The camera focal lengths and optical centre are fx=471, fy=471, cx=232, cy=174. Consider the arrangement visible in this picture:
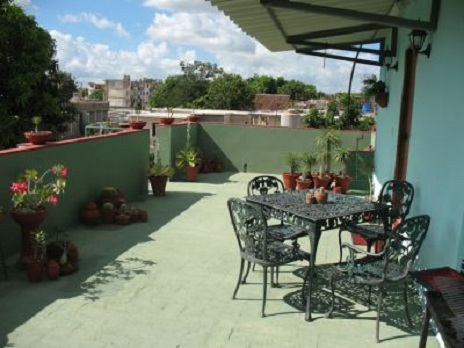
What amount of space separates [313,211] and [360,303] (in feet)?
3.02

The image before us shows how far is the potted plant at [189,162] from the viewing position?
10.5 meters

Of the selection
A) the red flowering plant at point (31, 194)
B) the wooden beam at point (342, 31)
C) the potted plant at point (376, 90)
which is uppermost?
the wooden beam at point (342, 31)

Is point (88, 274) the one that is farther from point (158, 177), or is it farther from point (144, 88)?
point (144, 88)

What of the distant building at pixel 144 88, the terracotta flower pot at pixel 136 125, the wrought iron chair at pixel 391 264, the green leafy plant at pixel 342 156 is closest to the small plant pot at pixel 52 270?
the wrought iron chair at pixel 391 264

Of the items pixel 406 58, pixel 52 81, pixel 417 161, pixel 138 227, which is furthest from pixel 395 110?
pixel 52 81

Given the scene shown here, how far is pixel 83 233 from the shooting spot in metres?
6.26

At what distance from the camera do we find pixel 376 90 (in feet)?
27.1

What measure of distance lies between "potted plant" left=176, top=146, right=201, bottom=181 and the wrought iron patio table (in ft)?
18.1

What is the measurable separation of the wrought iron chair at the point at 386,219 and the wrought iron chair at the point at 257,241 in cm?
66

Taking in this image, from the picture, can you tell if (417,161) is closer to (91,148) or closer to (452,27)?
(452,27)

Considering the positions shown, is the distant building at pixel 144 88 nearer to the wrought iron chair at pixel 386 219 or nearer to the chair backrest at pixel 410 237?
the wrought iron chair at pixel 386 219

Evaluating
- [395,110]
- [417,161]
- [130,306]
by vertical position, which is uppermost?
[395,110]

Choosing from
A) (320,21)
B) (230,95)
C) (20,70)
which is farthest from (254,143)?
(230,95)

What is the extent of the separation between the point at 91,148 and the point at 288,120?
692 inches
